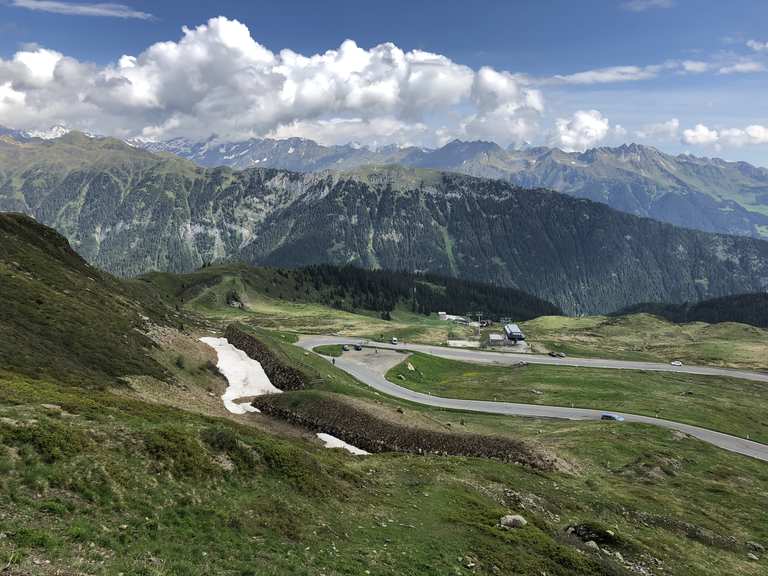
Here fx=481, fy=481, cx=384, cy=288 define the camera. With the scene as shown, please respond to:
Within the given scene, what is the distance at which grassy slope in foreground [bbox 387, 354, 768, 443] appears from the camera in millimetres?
90750

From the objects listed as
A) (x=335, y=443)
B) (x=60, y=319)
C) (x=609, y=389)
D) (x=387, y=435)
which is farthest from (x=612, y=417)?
(x=60, y=319)

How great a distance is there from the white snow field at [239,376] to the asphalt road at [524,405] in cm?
2819

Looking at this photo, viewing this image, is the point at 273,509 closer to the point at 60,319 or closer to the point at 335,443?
the point at 335,443

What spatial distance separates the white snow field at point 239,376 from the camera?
61216mm

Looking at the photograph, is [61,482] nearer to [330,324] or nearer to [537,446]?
[537,446]

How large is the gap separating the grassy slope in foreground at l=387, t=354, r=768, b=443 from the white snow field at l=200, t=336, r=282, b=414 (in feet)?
119

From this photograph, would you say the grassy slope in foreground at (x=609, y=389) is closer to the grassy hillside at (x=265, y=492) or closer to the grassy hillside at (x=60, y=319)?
the grassy hillside at (x=265, y=492)

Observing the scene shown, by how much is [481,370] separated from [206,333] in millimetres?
70142

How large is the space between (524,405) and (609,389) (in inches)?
1123

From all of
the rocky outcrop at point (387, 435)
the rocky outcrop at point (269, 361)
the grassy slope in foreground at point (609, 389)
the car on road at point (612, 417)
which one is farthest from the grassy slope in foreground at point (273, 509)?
the grassy slope in foreground at point (609, 389)

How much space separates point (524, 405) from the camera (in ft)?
298

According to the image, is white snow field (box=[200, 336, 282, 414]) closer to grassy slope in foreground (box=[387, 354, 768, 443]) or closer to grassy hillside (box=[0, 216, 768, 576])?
grassy hillside (box=[0, 216, 768, 576])

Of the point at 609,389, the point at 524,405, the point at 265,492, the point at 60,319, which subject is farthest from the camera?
the point at 609,389

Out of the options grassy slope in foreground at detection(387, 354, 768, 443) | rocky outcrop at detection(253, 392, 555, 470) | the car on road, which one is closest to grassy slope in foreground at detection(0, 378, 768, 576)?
rocky outcrop at detection(253, 392, 555, 470)
